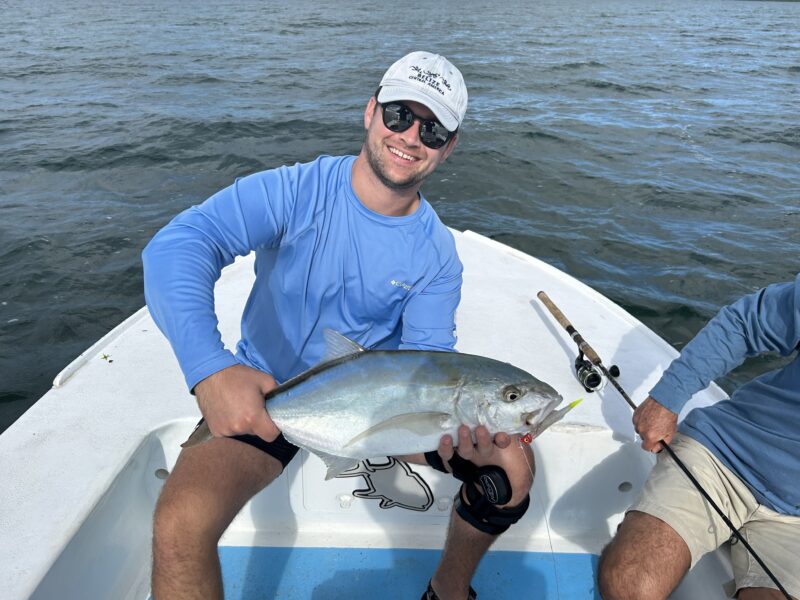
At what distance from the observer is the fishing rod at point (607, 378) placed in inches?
94.7

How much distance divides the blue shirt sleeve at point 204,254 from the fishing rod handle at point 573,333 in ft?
6.01

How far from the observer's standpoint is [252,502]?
124 inches

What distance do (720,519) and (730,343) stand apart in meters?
0.79

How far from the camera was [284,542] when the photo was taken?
10.2 ft

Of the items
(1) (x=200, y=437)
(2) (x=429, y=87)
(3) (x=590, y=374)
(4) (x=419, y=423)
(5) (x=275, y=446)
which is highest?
(2) (x=429, y=87)

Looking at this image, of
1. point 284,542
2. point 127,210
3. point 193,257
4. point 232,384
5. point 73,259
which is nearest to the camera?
point 232,384

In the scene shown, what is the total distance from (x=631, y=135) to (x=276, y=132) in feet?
24.1

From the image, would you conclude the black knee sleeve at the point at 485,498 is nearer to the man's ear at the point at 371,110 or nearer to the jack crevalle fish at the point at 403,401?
the jack crevalle fish at the point at 403,401

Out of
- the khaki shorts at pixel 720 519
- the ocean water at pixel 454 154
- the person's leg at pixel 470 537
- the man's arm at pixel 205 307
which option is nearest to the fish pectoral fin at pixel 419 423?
the man's arm at pixel 205 307

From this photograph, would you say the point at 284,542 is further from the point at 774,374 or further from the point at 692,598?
the point at 774,374

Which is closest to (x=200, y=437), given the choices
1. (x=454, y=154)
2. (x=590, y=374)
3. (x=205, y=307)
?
Result: (x=205, y=307)

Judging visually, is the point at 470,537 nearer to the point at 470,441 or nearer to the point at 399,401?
the point at 470,441

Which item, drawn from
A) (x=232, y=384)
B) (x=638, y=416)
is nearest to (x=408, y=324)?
(x=232, y=384)

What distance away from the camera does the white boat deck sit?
245cm
